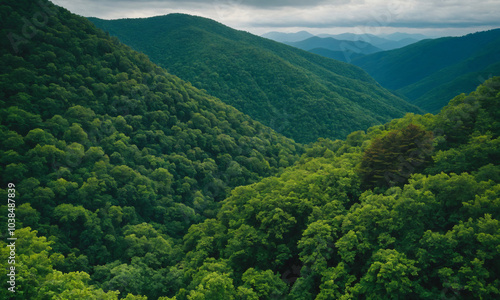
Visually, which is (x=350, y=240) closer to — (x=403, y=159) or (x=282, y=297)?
(x=282, y=297)

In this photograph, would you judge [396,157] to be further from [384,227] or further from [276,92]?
[276,92]

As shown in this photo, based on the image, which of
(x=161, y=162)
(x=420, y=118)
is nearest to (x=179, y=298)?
(x=161, y=162)

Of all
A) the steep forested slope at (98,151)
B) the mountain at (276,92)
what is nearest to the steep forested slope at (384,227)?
the steep forested slope at (98,151)

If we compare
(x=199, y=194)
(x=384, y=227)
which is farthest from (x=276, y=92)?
(x=384, y=227)

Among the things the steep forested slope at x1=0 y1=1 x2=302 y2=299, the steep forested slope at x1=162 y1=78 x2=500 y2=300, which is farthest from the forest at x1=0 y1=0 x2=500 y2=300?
the steep forested slope at x1=0 y1=1 x2=302 y2=299

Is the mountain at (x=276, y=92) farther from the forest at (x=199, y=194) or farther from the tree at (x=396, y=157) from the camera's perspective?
the tree at (x=396, y=157)
